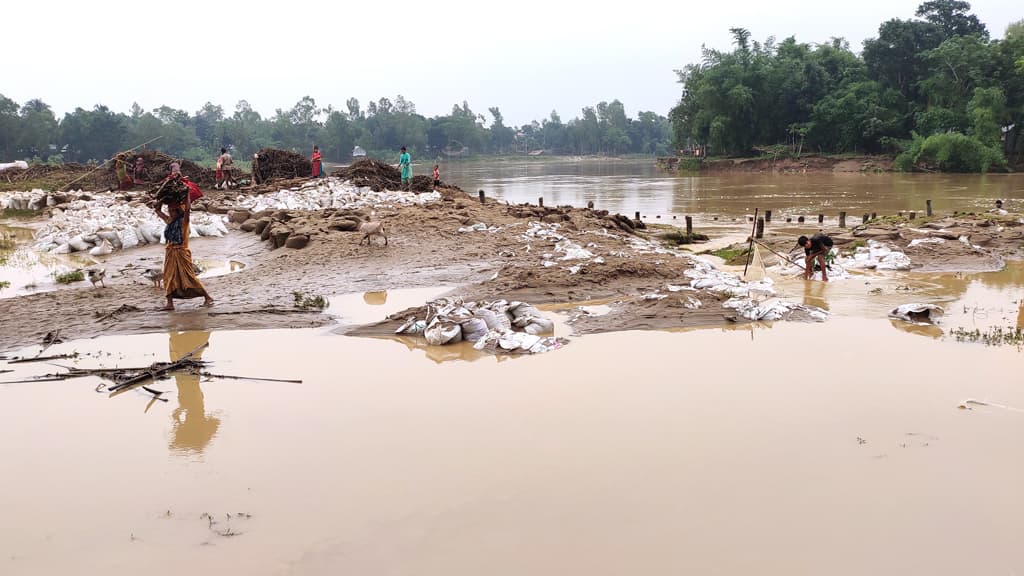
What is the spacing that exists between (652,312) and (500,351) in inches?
82.1

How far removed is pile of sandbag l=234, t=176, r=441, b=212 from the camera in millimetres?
17781

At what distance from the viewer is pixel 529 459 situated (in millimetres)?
4734

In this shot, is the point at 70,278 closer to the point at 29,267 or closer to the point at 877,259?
the point at 29,267

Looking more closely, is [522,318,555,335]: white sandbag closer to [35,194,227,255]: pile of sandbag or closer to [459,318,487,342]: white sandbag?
[459,318,487,342]: white sandbag

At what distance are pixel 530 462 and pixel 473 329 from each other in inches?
113

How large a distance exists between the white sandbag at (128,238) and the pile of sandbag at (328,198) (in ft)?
12.4

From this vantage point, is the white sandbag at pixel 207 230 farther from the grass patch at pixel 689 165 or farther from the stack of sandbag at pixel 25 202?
the grass patch at pixel 689 165

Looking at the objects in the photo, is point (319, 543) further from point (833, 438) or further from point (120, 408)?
point (833, 438)

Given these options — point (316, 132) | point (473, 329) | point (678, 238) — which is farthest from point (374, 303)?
point (316, 132)

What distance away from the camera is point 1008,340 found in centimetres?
719

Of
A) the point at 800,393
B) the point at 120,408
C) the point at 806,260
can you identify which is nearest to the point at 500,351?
the point at 800,393

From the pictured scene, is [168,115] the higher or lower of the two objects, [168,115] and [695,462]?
the higher

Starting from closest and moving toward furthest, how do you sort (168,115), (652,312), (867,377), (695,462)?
(695,462), (867,377), (652,312), (168,115)

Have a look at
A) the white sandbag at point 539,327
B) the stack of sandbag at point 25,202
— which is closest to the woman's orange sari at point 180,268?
the white sandbag at point 539,327
